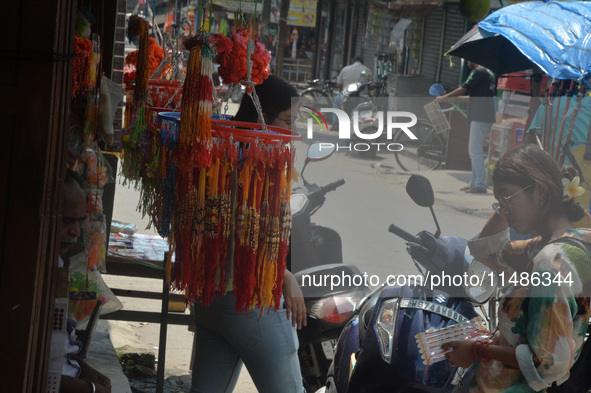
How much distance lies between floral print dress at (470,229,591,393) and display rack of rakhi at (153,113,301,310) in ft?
2.54

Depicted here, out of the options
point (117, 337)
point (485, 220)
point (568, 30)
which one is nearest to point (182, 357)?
point (117, 337)

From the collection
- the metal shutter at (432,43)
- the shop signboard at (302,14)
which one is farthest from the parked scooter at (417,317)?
the shop signboard at (302,14)

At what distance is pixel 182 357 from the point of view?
4.90 meters

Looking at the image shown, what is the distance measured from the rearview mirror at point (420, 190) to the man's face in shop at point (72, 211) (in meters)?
1.21

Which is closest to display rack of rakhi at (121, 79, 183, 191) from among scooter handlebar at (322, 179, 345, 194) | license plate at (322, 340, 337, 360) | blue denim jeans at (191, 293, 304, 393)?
blue denim jeans at (191, 293, 304, 393)

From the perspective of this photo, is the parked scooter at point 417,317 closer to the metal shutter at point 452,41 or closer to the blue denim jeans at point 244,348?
the blue denim jeans at point 244,348

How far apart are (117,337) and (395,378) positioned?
112 inches

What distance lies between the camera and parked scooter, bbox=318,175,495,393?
9.02 ft

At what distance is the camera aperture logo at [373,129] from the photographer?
2713mm

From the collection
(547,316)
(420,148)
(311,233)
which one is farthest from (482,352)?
(311,233)

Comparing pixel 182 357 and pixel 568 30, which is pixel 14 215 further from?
pixel 568 30

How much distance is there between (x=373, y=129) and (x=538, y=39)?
4311 mm

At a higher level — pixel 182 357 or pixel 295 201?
pixel 295 201

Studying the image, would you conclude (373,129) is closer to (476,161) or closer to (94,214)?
(476,161)
